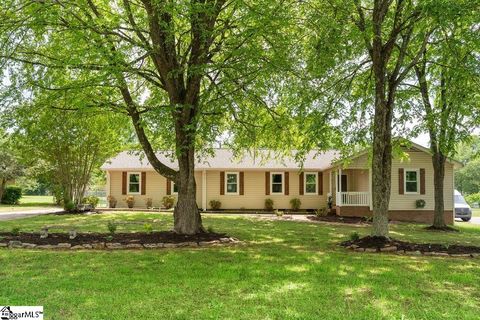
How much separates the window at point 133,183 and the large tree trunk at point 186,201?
49.3ft

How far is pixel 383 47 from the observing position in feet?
37.8

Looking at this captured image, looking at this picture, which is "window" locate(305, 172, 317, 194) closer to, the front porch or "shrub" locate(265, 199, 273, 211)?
the front porch

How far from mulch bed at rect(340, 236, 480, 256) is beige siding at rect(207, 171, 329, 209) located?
1443 centimetres

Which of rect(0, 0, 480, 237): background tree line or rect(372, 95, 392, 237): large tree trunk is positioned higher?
rect(0, 0, 480, 237): background tree line

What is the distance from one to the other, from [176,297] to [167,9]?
5.60m

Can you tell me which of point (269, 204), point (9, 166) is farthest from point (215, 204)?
point (9, 166)

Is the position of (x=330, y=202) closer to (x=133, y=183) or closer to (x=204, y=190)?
(x=204, y=190)

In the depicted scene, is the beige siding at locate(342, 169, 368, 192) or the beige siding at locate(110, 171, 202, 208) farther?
the beige siding at locate(110, 171, 202, 208)

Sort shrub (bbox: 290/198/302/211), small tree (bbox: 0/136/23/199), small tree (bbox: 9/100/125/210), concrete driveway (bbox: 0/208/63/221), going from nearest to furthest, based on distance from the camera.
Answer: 1. small tree (bbox: 9/100/125/210)
2. concrete driveway (bbox: 0/208/63/221)
3. shrub (bbox: 290/198/302/211)
4. small tree (bbox: 0/136/23/199)

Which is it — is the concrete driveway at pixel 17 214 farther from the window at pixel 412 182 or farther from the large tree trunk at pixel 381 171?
the window at pixel 412 182

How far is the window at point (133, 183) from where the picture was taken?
26.2 meters

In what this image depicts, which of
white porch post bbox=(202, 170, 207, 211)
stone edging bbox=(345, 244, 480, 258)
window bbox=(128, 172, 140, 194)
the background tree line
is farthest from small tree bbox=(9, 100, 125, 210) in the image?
stone edging bbox=(345, 244, 480, 258)

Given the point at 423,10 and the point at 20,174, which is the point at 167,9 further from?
the point at 20,174

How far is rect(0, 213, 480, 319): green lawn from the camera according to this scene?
5.17 metres
